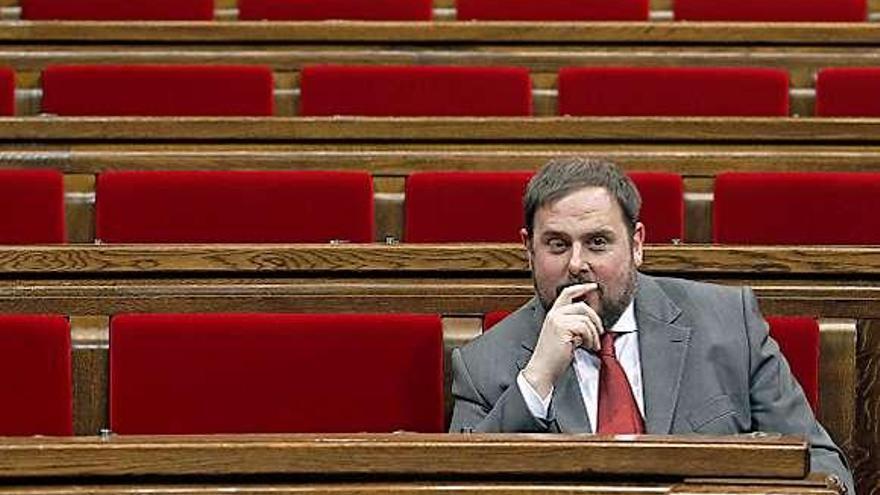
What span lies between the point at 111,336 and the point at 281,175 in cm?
16

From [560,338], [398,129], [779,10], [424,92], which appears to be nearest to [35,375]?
[560,338]

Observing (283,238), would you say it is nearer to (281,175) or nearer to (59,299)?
(281,175)

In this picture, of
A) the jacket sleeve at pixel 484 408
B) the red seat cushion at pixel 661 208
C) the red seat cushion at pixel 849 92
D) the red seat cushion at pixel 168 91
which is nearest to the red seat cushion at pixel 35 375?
the jacket sleeve at pixel 484 408

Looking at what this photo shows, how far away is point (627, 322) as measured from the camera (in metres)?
0.53

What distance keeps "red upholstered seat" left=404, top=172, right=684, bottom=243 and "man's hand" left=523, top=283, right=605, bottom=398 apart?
18 cm

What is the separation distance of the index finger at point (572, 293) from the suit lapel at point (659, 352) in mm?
29

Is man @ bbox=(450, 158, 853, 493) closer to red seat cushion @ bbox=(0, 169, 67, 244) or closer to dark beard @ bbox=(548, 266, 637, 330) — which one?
dark beard @ bbox=(548, 266, 637, 330)

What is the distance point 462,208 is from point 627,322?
0.16 m

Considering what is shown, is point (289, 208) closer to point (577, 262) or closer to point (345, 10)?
point (577, 262)

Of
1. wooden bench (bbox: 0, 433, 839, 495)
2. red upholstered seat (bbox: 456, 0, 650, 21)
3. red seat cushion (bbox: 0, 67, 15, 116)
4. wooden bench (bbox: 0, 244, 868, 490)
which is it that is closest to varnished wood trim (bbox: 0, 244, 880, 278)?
wooden bench (bbox: 0, 244, 868, 490)

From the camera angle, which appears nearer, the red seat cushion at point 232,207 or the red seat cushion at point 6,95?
the red seat cushion at point 232,207

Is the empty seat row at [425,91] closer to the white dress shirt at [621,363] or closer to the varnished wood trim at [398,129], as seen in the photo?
the varnished wood trim at [398,129]

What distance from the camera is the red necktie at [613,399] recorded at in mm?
511

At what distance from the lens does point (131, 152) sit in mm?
763
